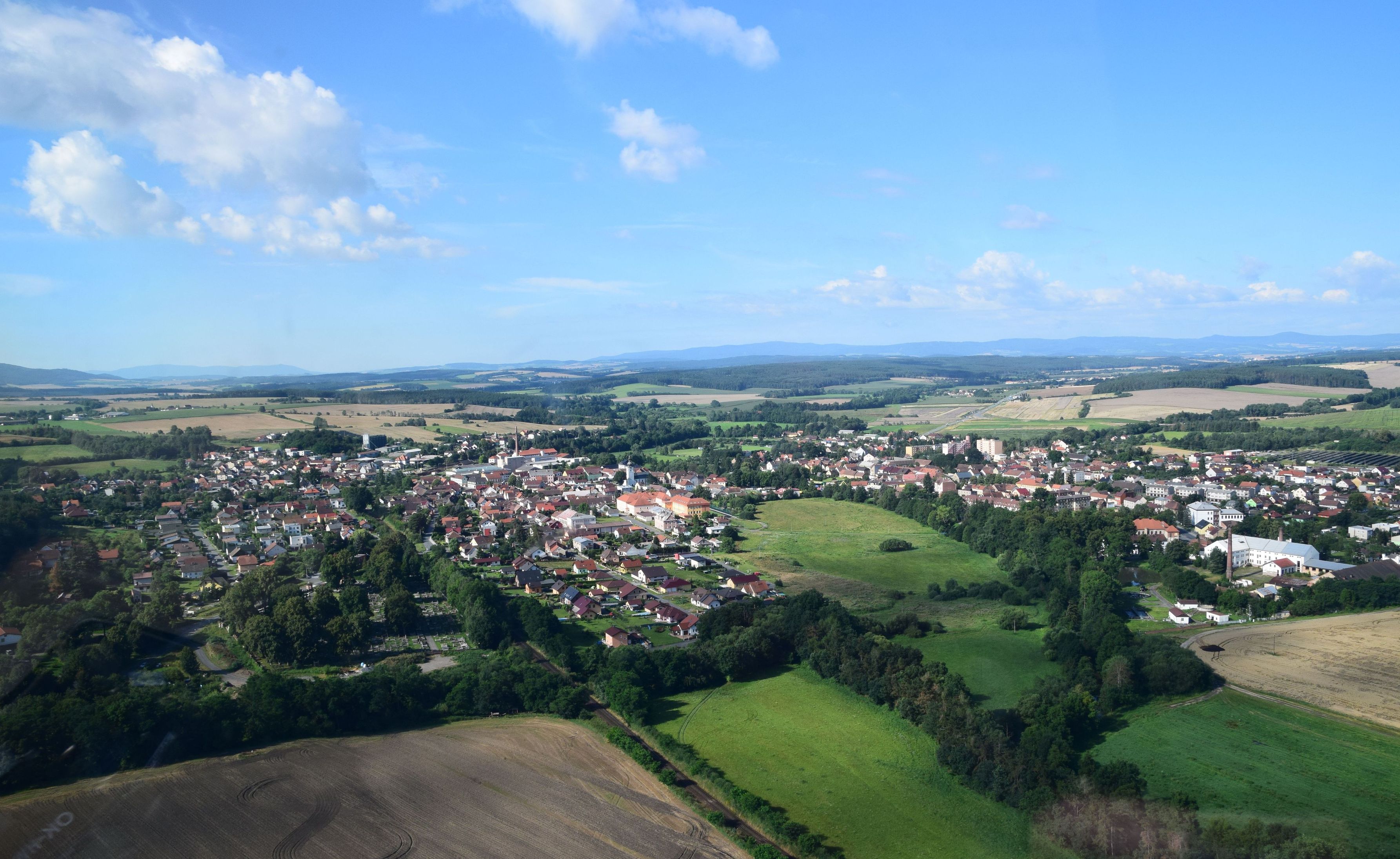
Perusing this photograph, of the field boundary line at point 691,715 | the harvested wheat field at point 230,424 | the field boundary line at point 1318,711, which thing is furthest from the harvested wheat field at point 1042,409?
the field boundary line at point 691,715

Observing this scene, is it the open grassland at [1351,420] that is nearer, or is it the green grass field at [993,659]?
the green grass field at [993,659]

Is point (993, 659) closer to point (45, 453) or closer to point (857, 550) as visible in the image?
point (857, 550)

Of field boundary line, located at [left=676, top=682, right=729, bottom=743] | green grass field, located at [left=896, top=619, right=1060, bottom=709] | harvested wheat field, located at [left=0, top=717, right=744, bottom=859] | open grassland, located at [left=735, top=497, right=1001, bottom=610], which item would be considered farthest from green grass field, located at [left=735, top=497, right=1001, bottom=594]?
harvested wheat field, located at [left=0, top=717, right=744, bottom=859]

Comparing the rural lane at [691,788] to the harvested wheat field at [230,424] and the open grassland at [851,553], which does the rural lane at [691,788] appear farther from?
the harvested wheat field at [230,424]

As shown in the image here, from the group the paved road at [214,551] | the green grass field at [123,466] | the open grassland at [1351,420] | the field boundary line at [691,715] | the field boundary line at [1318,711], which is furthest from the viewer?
the open grassland at [1351,420]

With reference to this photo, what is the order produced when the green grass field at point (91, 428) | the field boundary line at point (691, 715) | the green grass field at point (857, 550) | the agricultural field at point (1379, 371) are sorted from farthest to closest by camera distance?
1. the agricultural field at point (1379, 371)
2. the green grass field at point (91, 428)
3. the green grass field at point (857, 550)
4. the field boundary line at point (691, 715)

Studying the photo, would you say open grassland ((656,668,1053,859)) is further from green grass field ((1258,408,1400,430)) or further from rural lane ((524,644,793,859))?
green grass field ((1258,408,1400,430))
